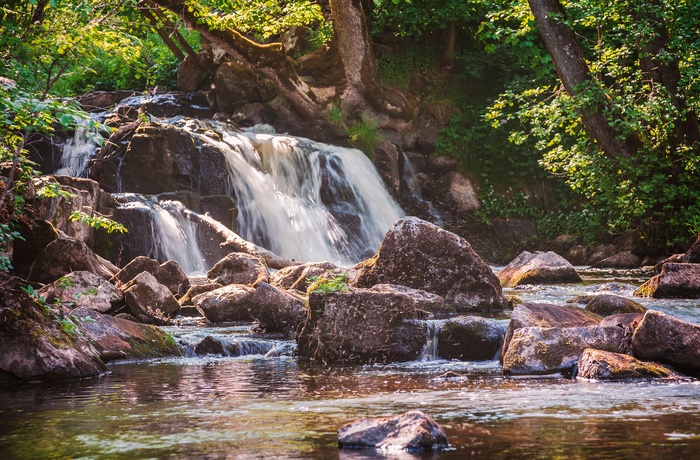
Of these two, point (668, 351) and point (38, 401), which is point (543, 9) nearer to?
point (668, 351)

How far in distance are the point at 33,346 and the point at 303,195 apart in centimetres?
1441

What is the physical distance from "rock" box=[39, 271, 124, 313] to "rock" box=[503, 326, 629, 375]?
469cm

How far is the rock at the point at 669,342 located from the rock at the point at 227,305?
4852mm

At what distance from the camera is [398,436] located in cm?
420

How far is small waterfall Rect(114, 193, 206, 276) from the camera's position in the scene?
16.1 metres

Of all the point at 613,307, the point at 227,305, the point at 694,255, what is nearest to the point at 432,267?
the point at 613,307

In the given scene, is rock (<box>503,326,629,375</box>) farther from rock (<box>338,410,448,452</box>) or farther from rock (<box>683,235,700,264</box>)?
rock (<box>683,235,700,264</box>)

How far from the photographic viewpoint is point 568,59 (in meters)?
17.4

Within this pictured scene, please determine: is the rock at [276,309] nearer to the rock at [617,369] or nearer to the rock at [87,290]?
the rock at [87,290]

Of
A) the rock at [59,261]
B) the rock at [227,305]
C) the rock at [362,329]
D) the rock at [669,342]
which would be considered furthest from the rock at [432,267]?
the rock at [669,342]

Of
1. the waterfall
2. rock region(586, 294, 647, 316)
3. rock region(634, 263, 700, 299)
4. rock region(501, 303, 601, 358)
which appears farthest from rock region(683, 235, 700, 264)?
the waterfall

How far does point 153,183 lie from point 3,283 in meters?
12.2

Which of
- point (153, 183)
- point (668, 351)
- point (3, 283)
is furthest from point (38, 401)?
point (153, 183)

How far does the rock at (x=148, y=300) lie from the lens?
10.0m
